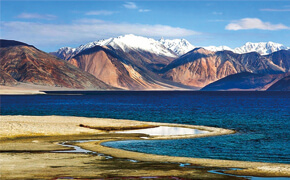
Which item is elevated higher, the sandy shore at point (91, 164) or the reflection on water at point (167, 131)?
the sandy shore at point (91, 164)

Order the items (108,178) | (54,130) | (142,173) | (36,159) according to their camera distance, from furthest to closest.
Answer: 1. (54,130)
2. (36,159)
3. (142,173)
4. (108,178)

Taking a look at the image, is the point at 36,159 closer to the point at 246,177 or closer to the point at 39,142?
the point at 39,142

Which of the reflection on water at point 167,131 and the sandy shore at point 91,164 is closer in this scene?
the sandy shore at point 91,164

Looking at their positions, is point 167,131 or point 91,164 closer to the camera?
point 91,164

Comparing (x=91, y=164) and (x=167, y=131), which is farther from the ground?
(x=91, y=164)

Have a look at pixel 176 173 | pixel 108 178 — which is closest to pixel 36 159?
pixel 108 178

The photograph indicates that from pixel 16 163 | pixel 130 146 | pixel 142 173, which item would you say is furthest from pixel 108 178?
pixel 130 146

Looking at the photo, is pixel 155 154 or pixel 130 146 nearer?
pixel 155 154

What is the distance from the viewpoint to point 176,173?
26.4 m

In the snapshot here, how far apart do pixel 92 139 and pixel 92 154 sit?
40.8 feet

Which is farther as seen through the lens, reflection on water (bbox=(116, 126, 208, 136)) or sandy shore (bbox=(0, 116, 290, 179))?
reflection on water (bbox=(116, 126, 208, 136))

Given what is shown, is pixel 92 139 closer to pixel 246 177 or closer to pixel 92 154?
pixel 92 154

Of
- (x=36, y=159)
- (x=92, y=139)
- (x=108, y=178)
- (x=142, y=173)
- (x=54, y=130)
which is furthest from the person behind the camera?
(x=54, y=130)

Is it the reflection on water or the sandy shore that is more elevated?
the sandy shore
